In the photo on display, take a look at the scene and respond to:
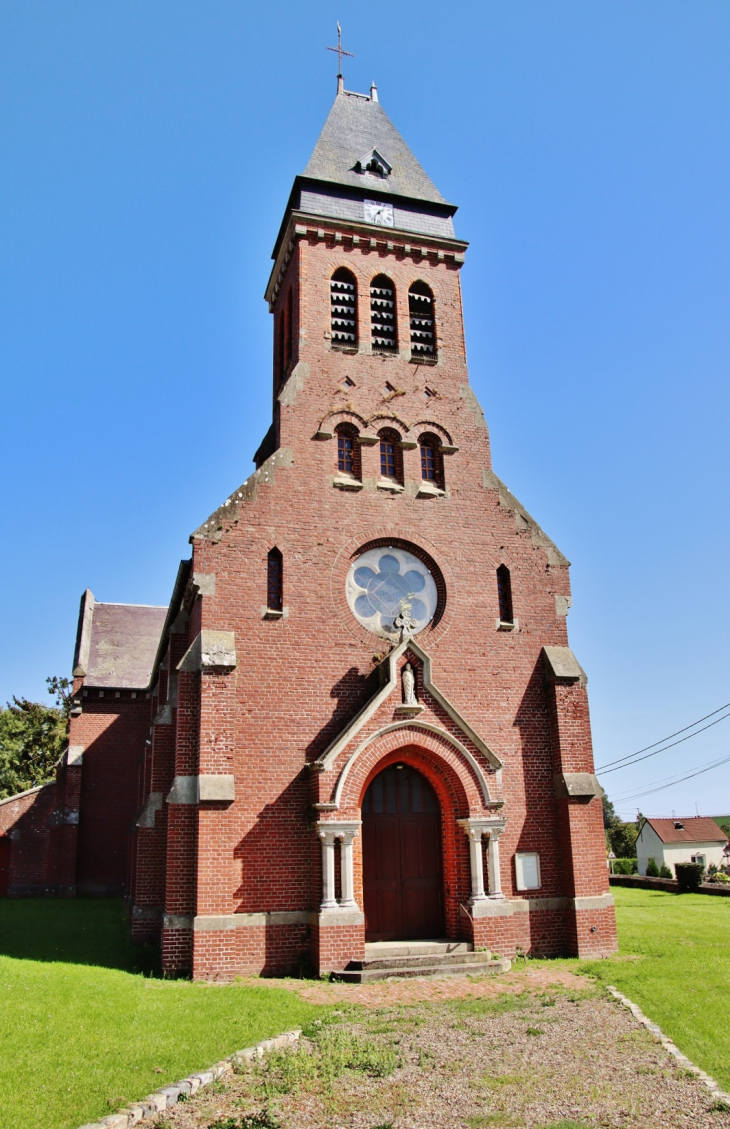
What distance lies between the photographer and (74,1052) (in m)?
9.61

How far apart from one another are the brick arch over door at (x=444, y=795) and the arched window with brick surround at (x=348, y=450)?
6.50 metres

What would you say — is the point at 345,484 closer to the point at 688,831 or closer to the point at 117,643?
the point at 117,643

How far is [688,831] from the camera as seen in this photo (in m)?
60.8

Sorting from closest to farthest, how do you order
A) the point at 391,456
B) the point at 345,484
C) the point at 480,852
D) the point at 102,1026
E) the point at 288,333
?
the point at 102,1026 < the point at 480,852 < the point at 345,484 < the point at 391,456 < the point at 288,333

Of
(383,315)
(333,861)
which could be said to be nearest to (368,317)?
(383,315)

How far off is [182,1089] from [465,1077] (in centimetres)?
314

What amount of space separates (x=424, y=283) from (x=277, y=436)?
665 centimetres

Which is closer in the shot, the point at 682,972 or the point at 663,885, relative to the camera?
the point at 682,972

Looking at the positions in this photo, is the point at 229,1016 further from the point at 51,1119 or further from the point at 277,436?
the point at 277,436

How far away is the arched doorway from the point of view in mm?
16875

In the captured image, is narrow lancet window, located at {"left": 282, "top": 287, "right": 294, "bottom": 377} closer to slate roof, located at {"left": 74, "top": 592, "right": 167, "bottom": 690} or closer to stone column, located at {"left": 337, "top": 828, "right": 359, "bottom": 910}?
stone column, located at {"left": 337, "top": 828, "right": 359, "bottom": 910}

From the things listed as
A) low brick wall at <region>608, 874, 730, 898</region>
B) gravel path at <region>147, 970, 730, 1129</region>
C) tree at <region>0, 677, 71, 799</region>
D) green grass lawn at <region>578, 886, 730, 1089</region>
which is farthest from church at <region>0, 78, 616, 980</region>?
tree at <region>0, 677, 71, 799</region>

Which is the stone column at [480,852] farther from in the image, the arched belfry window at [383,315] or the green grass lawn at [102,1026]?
the arched belfry window at [383,315]

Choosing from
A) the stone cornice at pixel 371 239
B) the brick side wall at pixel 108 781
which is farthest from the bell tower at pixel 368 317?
the brick side wall at pixel 108 781
